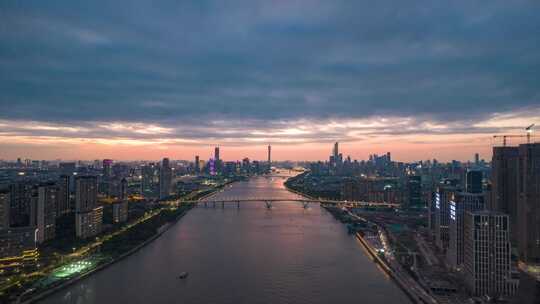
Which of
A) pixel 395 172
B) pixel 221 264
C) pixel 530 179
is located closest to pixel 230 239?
pixel 221 264

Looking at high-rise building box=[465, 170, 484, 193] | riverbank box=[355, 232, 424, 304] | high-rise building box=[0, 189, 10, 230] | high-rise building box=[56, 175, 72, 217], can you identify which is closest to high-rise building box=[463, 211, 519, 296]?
riverbank box=[355, 232, 424, 304]

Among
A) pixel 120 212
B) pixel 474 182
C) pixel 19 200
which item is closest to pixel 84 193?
pixel 120 212

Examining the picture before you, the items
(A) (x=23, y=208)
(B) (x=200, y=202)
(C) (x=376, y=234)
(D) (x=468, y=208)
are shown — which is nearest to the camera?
(D) (x=468, y=208)

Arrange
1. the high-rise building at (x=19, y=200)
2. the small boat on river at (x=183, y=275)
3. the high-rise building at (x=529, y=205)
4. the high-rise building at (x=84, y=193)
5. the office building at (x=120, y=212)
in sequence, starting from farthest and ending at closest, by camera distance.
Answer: the high-rise building at (x=84, y=193) < the office building at (x=120, y=212) < the high-rise building at (x=19, y=200) < the high-rise building at (x=529, y=205) < the small boat on river at (x=183, y=275)

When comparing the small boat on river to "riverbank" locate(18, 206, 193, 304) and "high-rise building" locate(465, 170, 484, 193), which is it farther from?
"high-rise building" locate(465, 170, 484, 193)

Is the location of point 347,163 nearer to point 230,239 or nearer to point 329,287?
point 230,239

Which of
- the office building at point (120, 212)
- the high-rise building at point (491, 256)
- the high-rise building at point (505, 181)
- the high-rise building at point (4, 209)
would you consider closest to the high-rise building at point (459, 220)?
the high-rise building at point (491, 256)

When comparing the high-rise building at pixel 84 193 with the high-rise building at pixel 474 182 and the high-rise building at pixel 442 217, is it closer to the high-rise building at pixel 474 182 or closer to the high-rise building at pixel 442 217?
the high-rise building at pixel 442 217
